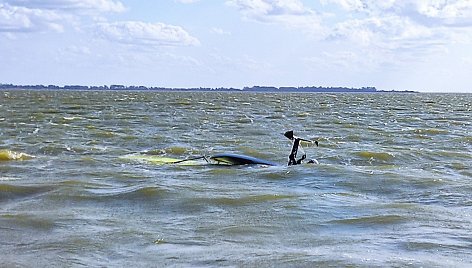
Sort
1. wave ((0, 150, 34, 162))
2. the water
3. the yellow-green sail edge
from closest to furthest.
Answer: the water, the yellow-green sail edge, wave ((0, 150, 34, 162))

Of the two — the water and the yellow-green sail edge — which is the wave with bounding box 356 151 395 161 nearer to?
the water

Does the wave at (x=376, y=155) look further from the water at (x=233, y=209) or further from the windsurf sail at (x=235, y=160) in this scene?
the windsurf sail at (x=235, y=160)

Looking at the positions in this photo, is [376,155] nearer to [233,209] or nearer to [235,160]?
[235,160]

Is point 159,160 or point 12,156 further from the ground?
point 159,160

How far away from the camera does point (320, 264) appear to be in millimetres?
9258

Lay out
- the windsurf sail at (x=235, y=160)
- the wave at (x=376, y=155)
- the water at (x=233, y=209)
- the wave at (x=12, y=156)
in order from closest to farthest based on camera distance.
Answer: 1. the water at (x=233, y=209)
2. the windsurf sail at (x=235, y=160)
3. the wave at (x=12, y=156)
4. the wave at (x=376, y=155)

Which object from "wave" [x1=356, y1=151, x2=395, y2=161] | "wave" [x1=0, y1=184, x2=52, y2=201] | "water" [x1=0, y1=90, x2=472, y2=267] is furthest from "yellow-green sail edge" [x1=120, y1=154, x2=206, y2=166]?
"wave" [x1=356, y1=151, x2=395, y2=161]

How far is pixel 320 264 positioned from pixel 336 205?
4814 millimetres

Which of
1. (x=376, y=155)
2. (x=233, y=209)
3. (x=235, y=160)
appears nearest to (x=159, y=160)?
(x=235, y=160)

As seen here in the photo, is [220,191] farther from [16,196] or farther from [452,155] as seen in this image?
[452,155]

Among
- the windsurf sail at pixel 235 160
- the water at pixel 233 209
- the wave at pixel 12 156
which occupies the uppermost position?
the windsurf sail at pixel 235 160

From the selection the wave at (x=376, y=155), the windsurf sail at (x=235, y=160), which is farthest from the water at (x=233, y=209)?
the windsurf sail at (x=235, y=160)

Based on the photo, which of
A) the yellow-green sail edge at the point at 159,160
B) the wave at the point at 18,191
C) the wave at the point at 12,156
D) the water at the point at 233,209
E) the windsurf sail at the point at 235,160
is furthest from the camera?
the wave at the point at 12,156

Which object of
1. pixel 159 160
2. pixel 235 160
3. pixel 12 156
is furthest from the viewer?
pixel 12 156
